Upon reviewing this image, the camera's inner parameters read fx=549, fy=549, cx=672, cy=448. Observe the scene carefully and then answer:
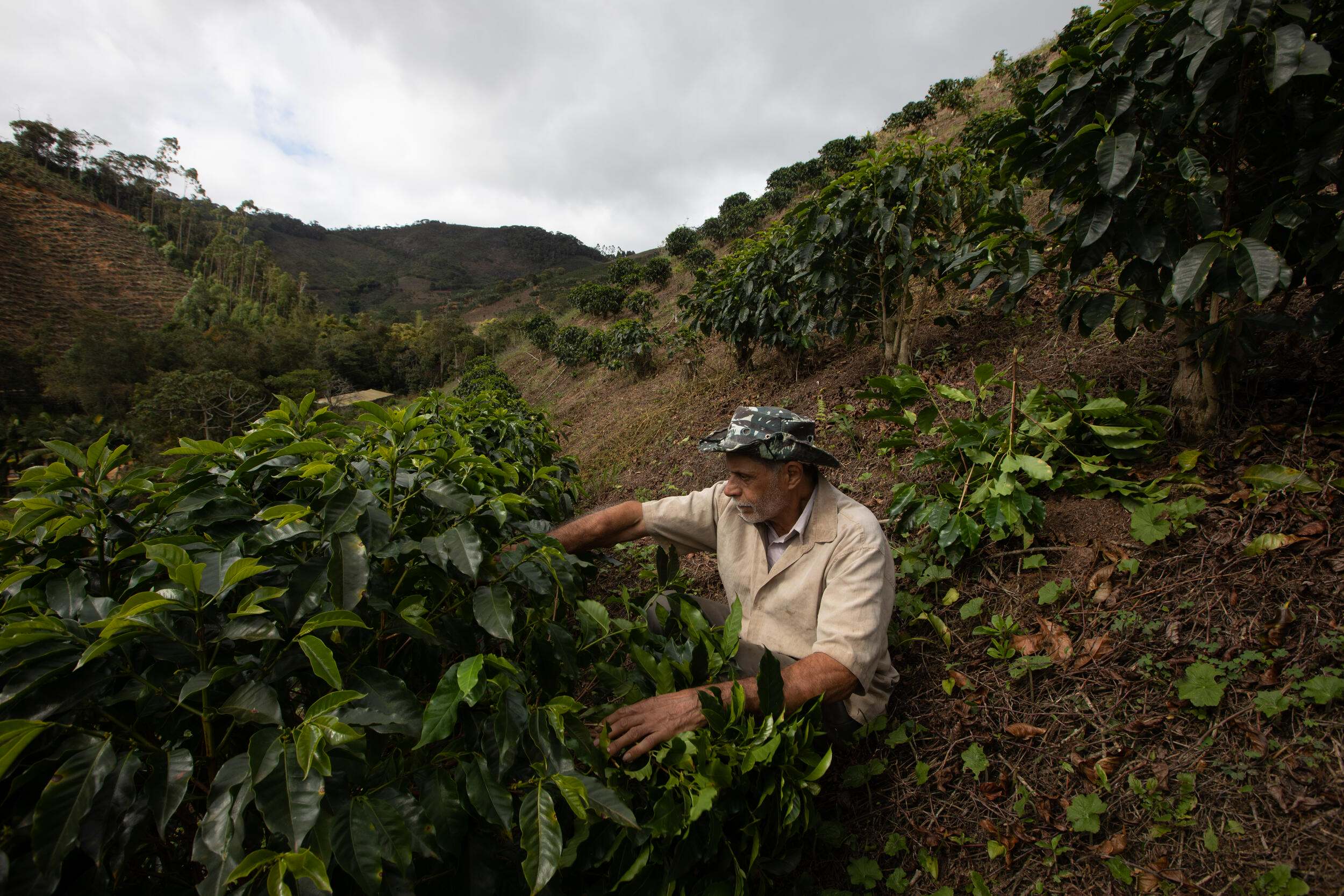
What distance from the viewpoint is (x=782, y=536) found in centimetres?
210

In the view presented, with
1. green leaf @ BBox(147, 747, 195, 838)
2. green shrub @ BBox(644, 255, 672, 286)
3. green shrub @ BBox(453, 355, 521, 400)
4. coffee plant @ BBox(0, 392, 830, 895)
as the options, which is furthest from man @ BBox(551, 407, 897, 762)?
green shrub @ BBox(644, 255, 672, 286)

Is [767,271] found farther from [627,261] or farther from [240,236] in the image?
[240,236]

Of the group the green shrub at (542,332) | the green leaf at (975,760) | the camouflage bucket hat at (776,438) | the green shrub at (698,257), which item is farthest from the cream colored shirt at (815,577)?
the green shrub at (542,332)

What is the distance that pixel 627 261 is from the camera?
23016 millimetres

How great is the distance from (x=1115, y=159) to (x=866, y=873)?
8.62ft

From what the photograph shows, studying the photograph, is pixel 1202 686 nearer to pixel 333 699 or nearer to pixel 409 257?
pixel 333 699

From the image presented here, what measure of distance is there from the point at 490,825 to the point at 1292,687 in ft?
7.31

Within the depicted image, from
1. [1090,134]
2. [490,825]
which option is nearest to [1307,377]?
[1090,134]

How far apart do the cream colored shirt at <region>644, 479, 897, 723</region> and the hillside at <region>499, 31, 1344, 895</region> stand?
0.34 metres

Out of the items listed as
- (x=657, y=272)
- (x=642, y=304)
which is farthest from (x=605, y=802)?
(x=657, y=272)

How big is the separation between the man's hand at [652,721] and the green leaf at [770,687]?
159 mm

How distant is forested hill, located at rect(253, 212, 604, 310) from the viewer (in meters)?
78.9

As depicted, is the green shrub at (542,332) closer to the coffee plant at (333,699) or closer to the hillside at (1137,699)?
the hillside at (1137,699)

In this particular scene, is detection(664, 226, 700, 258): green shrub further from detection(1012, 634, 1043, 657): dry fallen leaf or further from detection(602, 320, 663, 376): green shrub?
detection(1012, 634, 1043, 657): dry fallen leaf
